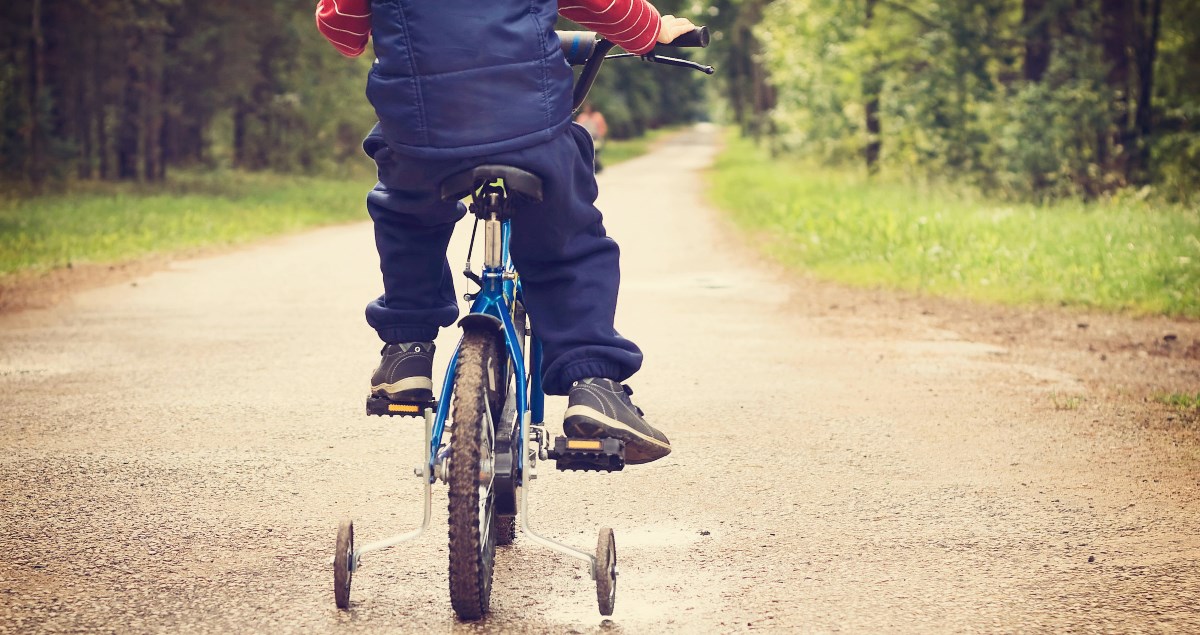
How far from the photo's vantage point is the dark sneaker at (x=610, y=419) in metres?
3.55

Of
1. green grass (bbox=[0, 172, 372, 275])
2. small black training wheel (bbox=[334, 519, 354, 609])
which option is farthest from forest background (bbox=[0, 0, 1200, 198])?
small black training wheel (bbox=[334, 519, 354, 609])

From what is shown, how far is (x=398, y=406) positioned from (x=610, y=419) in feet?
2.01

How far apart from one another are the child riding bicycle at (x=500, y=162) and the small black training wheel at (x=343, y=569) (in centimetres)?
43

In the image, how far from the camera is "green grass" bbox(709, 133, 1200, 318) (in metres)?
10.7

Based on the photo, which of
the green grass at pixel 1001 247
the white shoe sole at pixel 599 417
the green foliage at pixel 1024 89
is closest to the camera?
the white shoe sole at pixel 599 417

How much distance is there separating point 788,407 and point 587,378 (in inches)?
116

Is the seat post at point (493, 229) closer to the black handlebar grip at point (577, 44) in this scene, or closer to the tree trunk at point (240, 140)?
the black handlebar grip at point (577, 44)

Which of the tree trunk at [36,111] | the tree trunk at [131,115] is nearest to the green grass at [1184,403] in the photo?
the tree trunk at [36,111]

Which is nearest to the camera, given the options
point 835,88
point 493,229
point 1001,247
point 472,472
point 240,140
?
point 472,472

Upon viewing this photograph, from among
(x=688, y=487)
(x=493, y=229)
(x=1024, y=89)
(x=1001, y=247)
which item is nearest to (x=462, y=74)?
(x=493, y=229)

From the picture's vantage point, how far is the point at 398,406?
12.2 feet

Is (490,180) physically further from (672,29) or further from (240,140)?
(240,140)

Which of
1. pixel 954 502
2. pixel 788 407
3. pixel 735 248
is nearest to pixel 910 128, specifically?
pixel 735 248

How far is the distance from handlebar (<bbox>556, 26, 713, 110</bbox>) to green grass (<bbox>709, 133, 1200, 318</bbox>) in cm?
732
